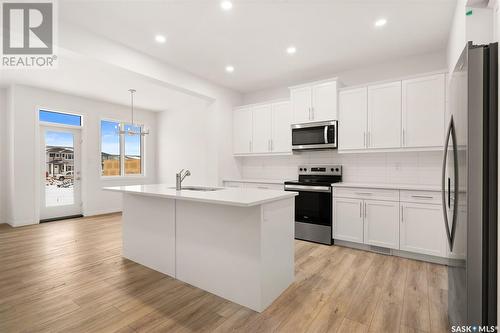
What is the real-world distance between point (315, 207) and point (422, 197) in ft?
4.53

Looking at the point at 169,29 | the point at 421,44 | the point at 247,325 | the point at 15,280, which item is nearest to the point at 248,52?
the point at 169,29

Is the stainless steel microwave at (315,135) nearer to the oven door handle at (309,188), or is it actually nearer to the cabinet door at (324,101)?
the cabinet door at (324,101)

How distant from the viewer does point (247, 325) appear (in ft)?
6.00

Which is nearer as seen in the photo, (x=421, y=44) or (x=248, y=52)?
(x=421, y=44)

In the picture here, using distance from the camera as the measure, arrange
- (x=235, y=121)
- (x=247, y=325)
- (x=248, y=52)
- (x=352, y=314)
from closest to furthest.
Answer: (x=247, y=325)
(x=352, y=314)
(x=248, y=52)
(x=235, y=121)

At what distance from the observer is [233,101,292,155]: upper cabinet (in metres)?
4.50

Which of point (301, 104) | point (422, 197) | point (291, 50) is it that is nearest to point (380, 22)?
point (291, 50)

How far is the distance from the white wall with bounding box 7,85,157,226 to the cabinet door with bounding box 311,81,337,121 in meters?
5.00

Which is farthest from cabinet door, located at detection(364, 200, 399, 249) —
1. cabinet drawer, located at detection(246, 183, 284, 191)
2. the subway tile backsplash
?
cabinet drawer, located at detection(246, 183, 284, 191)

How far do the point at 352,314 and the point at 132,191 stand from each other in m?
2.42

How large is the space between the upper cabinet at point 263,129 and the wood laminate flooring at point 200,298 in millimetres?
2102

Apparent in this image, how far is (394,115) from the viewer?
11.3ft

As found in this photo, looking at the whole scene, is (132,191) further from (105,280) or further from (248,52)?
(248,52)

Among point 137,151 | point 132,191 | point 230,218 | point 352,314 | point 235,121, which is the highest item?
point 235,121
